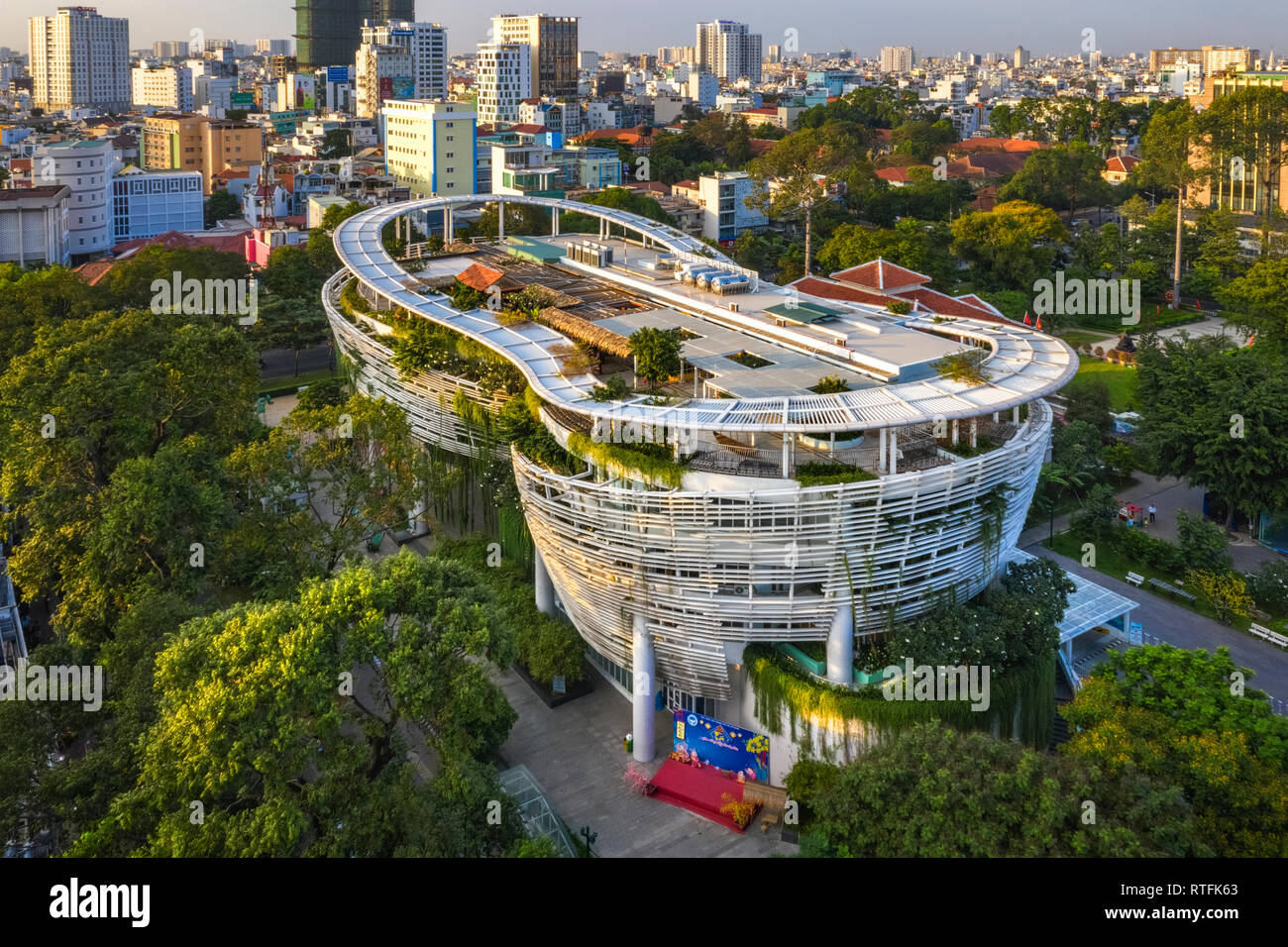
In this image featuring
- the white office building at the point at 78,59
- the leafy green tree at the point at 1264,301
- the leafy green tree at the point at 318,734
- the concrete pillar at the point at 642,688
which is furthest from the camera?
the white office building at the point at 78,59

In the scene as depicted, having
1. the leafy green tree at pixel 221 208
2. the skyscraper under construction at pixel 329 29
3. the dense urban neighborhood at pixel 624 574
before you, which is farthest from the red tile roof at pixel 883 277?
the skyscraper under construction at pixel 329 29

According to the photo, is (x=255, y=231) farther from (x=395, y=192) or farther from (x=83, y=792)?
(x=83, y=792)

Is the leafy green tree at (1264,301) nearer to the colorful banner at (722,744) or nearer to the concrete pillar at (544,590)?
the concrete pillar at (544,590)

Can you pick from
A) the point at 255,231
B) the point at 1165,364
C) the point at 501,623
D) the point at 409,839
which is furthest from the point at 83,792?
the point at 255,231

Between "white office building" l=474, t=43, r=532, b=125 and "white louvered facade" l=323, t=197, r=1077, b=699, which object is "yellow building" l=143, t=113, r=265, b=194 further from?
"white louvered facade" l=323, t=197, r=1077, b=699

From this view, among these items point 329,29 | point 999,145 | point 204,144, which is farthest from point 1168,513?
point 329,29

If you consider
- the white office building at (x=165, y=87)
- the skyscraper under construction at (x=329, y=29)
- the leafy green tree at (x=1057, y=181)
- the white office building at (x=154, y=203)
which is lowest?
the white office building at (x=154, y=203)

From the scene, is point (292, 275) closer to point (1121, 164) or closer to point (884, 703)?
point (884, 703)
